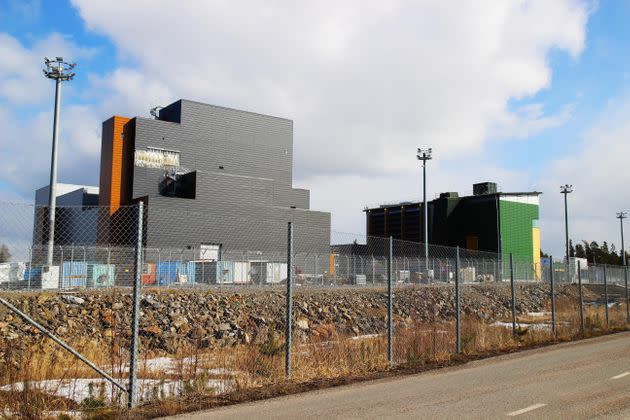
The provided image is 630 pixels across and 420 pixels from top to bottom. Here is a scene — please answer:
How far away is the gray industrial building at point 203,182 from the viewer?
54375 millimetres

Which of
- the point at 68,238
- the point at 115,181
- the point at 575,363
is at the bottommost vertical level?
the point at 575,363

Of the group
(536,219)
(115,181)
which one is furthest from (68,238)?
(536,219)

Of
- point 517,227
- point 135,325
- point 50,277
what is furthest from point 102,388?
point 517,227

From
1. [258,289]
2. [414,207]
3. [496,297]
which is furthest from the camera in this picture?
[414,207]

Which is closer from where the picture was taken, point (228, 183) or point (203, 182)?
point (203, 182)

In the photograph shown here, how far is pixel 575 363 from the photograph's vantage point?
38.0ft

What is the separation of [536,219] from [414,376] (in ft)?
245

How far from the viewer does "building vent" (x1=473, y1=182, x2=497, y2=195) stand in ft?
273

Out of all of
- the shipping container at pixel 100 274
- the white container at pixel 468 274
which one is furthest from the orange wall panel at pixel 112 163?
the white container at pixel 468 274

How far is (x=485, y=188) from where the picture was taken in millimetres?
83312

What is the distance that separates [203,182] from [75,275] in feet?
95.4

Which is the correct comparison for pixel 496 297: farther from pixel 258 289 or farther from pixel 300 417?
pixel 300 417

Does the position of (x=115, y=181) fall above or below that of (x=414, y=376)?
above

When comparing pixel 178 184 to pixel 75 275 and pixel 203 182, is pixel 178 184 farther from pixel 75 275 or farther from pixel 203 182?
pixel 75 275
